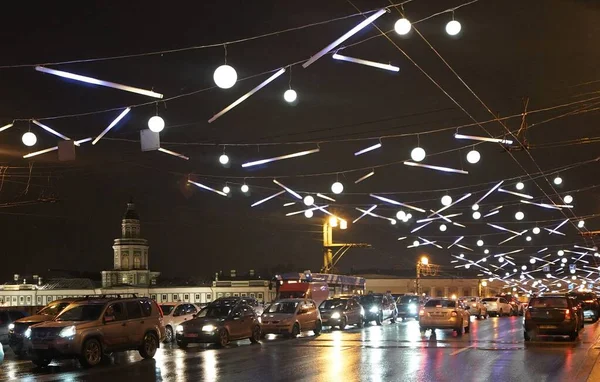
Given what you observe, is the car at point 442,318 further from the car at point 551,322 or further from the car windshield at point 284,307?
the car windshield at point 284,307

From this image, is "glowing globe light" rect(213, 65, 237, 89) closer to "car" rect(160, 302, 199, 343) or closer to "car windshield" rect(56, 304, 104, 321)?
"car windshield" rect(56, 304, 104, 321)

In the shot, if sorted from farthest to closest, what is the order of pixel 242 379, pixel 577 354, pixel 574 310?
1. pixel 574 310
2. pixel 577 354
3. pixel 242 379

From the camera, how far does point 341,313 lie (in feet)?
123

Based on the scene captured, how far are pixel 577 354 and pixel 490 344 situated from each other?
4001mm

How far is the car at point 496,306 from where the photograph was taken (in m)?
54.9

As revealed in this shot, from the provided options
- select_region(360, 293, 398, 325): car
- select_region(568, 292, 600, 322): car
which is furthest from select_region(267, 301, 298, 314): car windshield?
select_region(568, 292, 600, 322): car

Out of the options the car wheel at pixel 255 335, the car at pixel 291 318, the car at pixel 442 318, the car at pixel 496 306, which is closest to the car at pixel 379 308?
the car at pixel 496 306

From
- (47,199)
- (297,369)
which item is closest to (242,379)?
(297,369)

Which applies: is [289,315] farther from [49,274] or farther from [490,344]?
[49,274]

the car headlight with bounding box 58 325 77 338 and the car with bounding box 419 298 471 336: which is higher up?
the car headlight with bounding box 58 325 77 338

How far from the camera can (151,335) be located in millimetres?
21484

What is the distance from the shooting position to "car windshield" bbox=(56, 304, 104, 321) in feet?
65.9

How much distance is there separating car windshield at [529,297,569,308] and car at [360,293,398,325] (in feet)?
54.2

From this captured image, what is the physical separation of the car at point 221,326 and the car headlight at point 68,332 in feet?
20.9
